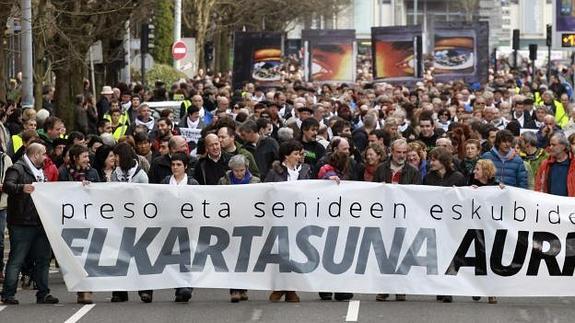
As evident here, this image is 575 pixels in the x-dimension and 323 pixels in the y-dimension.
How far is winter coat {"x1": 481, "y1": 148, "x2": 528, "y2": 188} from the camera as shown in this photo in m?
17.7

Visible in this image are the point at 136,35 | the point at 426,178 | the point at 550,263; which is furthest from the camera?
the point at 136,35

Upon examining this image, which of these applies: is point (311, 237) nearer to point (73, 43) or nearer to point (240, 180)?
point (240, 180)

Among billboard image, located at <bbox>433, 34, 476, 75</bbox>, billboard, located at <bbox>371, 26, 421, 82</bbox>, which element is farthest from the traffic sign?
billboard image, located at <bbox>433, 34, 476, 75</bbox>

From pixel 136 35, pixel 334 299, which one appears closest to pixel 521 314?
pixel 334 299

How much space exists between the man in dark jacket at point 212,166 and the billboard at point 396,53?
23655 mm

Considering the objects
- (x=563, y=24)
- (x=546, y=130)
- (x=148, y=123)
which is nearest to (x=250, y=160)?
(x=546, y=130)

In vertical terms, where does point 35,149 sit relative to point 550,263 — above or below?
above

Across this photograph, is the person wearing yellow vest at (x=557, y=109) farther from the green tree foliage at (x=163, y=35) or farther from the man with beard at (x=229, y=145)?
the green tree foliage at (x=163, y=35)

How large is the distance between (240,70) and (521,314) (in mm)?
26727

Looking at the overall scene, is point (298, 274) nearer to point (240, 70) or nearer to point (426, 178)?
point (426, 178)

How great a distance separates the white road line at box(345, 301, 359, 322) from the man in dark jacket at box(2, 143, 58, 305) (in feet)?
8.20

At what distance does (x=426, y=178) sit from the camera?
53.5 feet

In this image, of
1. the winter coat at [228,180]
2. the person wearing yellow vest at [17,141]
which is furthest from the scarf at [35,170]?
the person wearing yellow vest at [17,141]

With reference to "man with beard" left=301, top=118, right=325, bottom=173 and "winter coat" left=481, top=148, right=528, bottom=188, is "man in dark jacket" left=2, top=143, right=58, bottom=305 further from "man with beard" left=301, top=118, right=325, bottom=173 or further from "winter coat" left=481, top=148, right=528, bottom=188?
"winter coat" left=481, top=148, right=528, bottom=188
